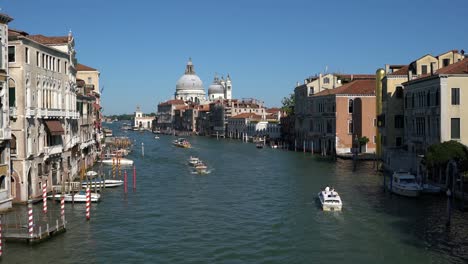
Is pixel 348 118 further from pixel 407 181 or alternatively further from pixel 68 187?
pixel 68 187

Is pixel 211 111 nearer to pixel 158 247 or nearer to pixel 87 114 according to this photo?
pixel 87 114

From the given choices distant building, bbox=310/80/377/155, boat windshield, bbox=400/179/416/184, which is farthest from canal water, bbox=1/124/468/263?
distant building, bbox=310/80/377/155

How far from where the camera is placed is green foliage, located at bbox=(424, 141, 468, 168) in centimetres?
2328

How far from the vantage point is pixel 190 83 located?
16488 centimetres

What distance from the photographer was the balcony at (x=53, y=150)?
80.2 feet

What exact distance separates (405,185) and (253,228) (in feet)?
28.3

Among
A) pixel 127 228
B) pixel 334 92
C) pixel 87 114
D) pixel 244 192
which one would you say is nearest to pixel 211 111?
pixel 334 92

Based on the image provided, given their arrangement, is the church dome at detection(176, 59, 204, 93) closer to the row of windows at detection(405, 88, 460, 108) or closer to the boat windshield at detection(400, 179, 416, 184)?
the row of windows at detection(405, 88, 460, 108)

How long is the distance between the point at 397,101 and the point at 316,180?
787 centimetres

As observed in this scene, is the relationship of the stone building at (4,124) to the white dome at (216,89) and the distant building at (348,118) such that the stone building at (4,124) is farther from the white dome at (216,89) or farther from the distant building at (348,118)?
the white dome at (216,89)

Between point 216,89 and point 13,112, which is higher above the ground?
point 216,89

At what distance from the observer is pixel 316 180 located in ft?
107

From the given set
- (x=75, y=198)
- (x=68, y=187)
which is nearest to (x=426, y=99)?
(x=75, y=198)

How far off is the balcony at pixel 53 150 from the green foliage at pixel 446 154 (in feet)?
53.3
